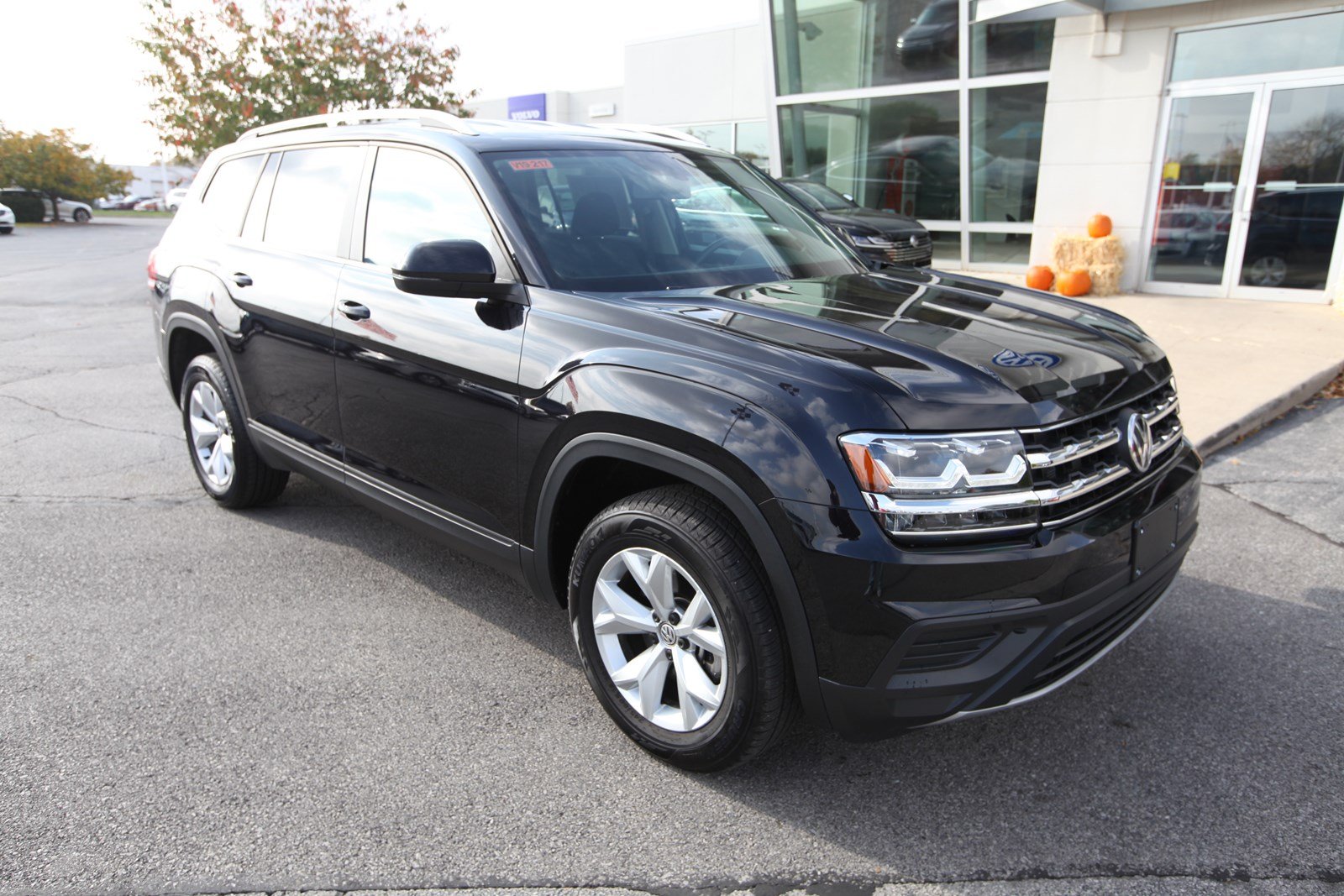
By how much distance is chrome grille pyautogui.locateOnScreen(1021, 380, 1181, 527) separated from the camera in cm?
234

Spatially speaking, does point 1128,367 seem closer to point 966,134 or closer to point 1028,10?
point 1028,10

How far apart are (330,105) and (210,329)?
16428 millimetres

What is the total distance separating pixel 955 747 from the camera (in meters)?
2.93

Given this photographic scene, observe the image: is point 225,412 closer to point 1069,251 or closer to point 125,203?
point 1069,251

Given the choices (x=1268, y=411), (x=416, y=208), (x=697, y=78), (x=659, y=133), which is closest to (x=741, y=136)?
(x=697, y=78)

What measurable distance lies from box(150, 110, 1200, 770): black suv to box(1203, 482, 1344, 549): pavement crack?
2.08 meters

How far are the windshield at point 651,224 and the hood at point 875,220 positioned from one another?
8.23 meters

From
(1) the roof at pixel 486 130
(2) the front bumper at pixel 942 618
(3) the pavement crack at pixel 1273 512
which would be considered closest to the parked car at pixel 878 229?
(3) the pavement crack at pixel 1273 512

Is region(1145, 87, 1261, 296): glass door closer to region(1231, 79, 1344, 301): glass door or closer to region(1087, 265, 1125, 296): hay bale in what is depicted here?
region(1231, 79, 1344, 301): glass door

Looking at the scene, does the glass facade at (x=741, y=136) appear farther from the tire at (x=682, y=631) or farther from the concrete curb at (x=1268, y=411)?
the tire at (x=682, y=631)

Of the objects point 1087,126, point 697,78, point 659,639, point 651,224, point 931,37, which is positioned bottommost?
point 659,639

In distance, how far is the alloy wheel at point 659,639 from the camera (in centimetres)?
262

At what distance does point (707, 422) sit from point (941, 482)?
598 mm

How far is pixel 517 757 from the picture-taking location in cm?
288
